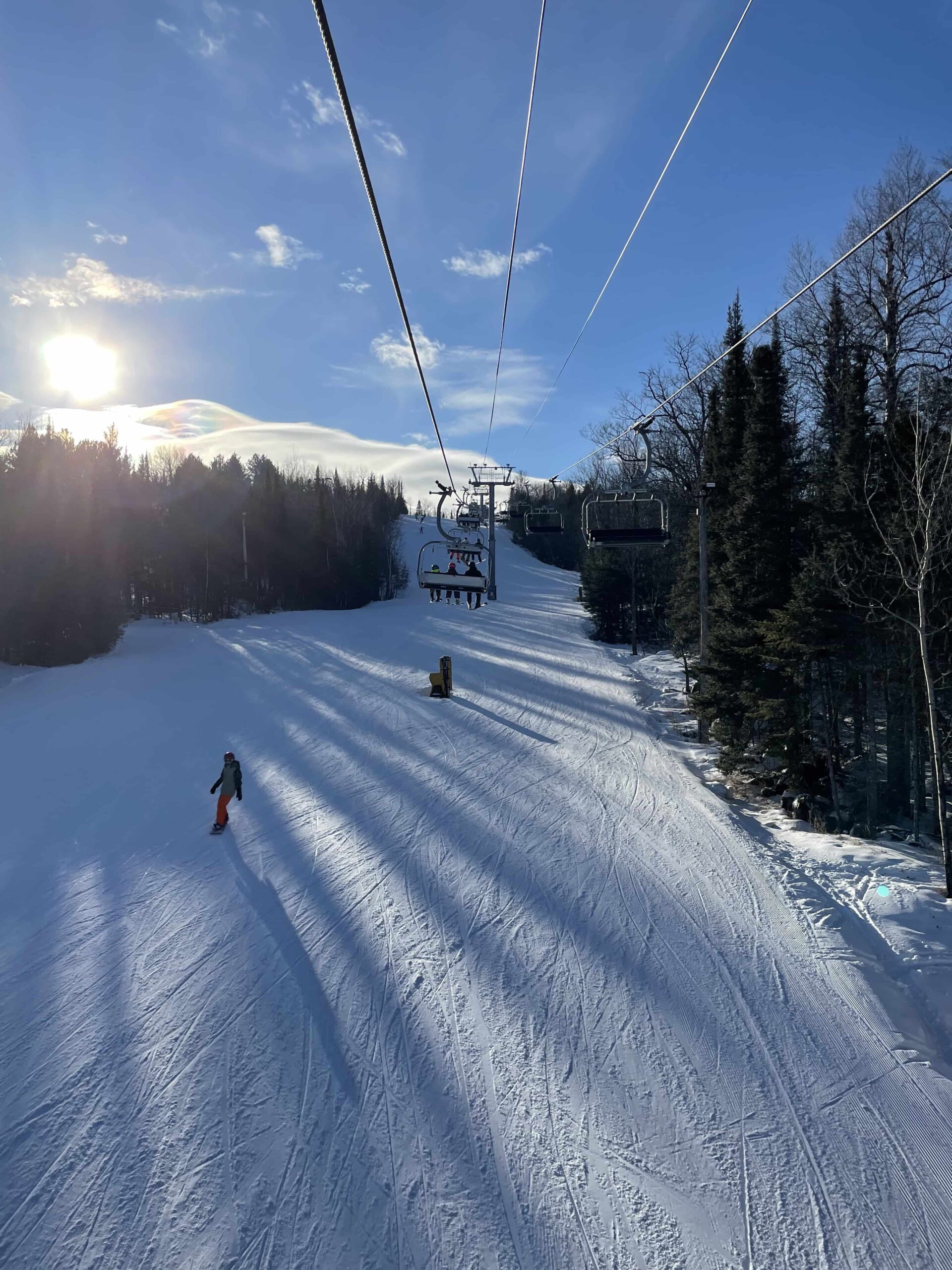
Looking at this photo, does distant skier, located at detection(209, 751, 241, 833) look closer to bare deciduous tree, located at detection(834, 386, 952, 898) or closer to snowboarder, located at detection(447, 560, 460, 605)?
snowboarder, located at detection(447, 560, 460, 605)

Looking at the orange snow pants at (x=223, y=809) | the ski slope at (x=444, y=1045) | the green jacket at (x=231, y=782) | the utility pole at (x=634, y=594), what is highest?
the utility pole at (x=634, y=594)

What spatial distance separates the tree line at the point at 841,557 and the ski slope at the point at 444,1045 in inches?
145

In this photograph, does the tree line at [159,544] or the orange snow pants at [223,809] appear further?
the tree line at [159,544]

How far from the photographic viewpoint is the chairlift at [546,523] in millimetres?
16875

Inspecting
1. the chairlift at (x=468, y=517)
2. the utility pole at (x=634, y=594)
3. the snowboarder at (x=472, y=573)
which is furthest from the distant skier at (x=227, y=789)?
the utility pole at (x=634, y=594)

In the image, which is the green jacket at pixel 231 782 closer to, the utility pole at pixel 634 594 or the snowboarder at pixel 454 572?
the snowboarder at pixel 454 572

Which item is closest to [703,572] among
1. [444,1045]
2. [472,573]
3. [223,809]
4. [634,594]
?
[472,573]

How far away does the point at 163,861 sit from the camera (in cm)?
1052

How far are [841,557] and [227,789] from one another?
13562 millimetres

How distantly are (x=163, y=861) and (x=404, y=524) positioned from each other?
95.7m

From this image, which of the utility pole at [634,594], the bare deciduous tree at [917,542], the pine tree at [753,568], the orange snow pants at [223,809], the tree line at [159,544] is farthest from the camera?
the utility pole at [634,594]

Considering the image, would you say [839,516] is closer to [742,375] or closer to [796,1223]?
[742,375]

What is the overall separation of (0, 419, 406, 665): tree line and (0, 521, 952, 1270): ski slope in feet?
49.9

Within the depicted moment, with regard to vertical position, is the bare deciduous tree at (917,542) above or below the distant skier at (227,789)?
above
